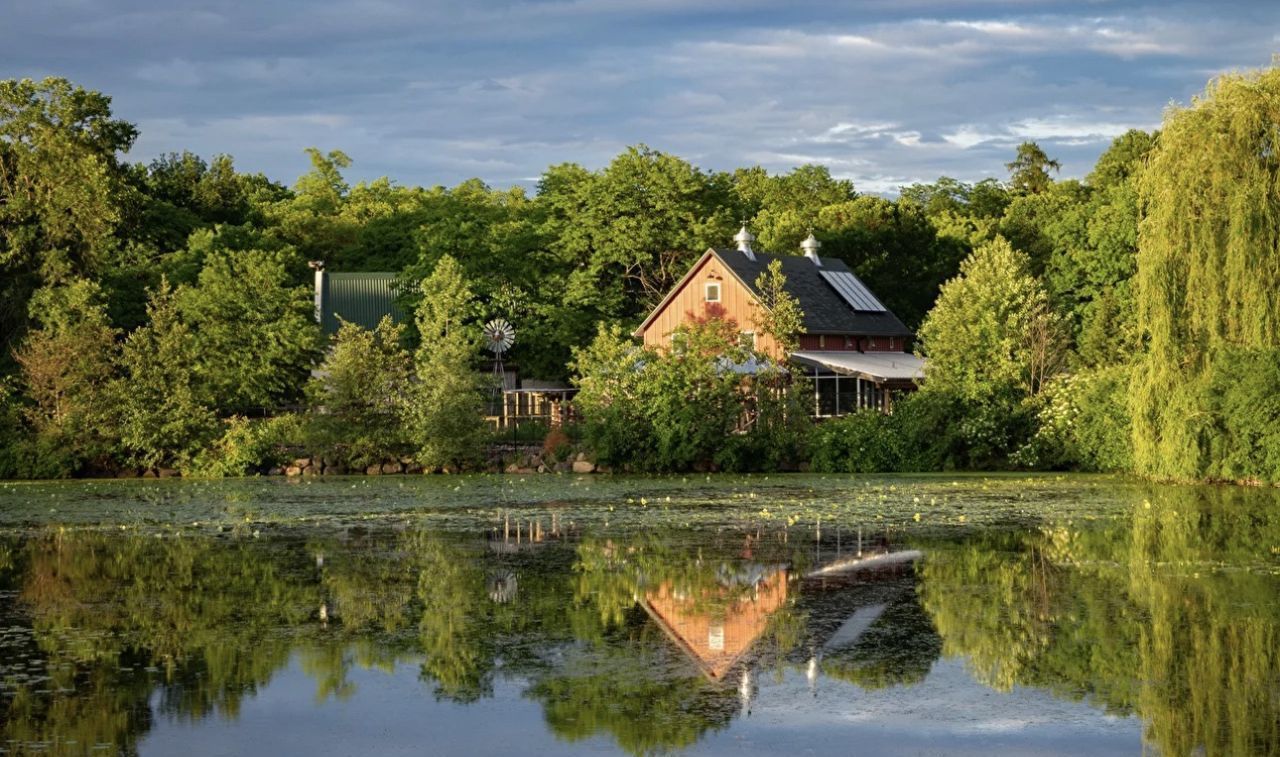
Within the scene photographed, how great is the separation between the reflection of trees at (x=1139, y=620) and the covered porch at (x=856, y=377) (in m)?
28.3

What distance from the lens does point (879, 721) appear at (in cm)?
1145

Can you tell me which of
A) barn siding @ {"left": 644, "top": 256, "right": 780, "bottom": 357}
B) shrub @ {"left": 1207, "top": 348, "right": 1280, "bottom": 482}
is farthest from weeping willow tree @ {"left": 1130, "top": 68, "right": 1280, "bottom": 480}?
barn siding @ {"left": 644, "top": 256, "right": 780, "bottom": 357}

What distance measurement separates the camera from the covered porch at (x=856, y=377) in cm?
5353

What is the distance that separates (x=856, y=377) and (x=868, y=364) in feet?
2.18

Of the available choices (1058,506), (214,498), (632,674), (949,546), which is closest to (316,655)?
(632,674)

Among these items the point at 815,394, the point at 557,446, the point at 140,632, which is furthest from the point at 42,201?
the point at 140,632

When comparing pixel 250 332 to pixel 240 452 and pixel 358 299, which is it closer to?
pixel 240 452

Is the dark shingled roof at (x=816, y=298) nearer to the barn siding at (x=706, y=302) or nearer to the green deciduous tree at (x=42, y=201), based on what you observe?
the barn siding at (x=706, y=302)

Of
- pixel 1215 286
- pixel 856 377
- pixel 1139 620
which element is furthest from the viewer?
pixel 856 377

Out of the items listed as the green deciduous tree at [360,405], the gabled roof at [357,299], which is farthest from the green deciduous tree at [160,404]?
the gabled roof at [357,299]

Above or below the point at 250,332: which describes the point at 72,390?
Answer: below

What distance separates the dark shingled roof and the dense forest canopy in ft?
8.24

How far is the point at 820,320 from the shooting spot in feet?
190

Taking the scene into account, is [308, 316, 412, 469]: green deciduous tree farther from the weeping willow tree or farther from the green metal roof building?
the weeping willow tree
